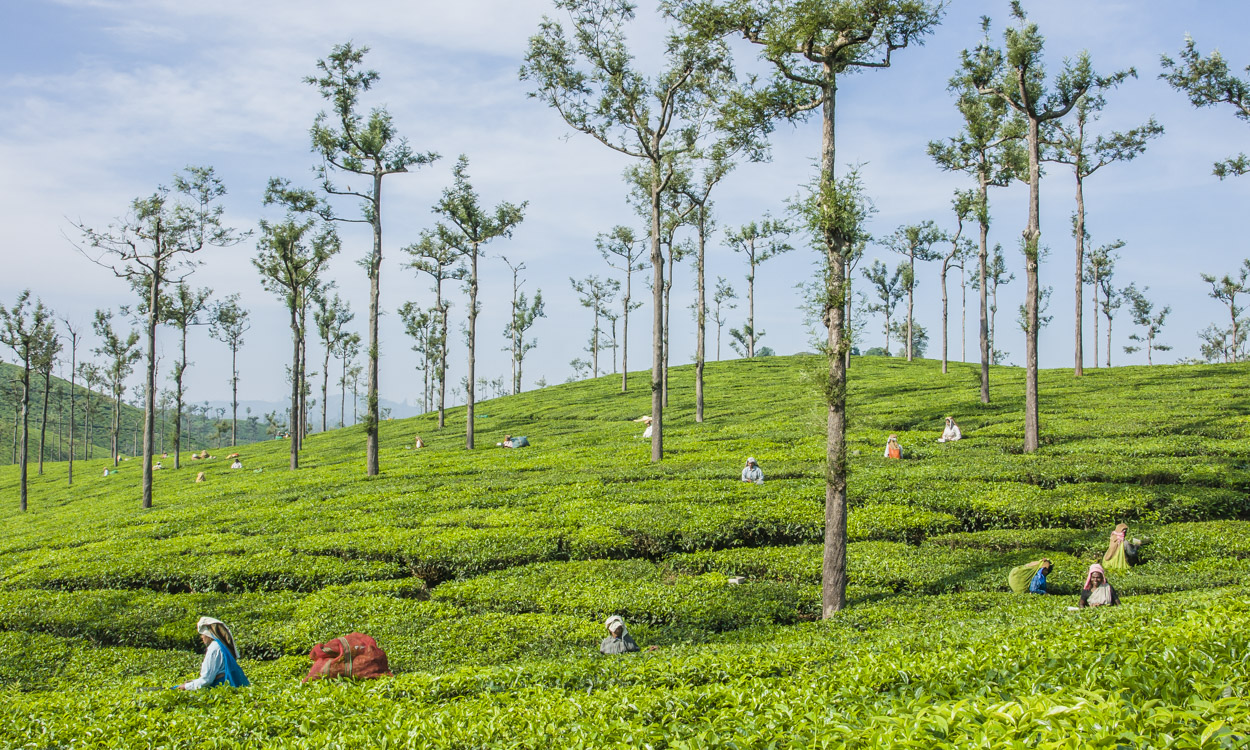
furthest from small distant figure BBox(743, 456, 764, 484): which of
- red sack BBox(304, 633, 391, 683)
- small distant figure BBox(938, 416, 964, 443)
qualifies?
red sack BBox(304, 633, 391, 683)

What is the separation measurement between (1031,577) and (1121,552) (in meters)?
2.91

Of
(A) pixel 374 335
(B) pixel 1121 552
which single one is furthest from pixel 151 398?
(B) pixel 1121 552

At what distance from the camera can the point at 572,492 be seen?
2825 cm

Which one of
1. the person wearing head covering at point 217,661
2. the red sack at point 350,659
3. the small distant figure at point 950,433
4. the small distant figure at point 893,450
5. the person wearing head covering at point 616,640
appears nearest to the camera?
the person wearing head covering at point 217,661

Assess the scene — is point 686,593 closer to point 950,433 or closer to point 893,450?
point 893,450

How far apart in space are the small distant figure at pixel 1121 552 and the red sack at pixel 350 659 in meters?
17.3

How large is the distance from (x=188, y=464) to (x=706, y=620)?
204ft

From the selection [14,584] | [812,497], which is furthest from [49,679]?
[812,497]

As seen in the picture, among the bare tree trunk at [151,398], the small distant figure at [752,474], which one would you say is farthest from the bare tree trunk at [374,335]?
the small distant figure at [752,474]

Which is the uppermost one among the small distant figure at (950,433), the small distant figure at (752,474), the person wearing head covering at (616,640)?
the small distant figure at (950,433)

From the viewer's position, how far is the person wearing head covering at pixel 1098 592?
13992 millimetres

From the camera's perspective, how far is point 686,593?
17391 millimetres

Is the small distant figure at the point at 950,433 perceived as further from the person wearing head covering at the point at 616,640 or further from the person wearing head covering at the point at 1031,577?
the person wearing head covering at the point at 616,640

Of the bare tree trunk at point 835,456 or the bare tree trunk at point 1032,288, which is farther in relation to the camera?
the bare tree trunk at point 1032,288
